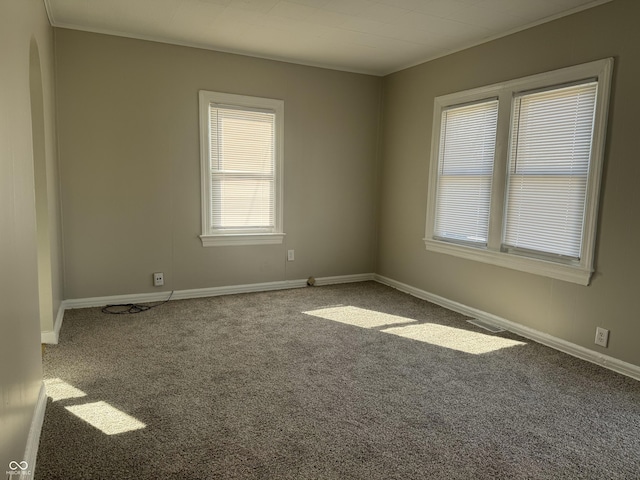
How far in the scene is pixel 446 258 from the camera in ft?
14.8

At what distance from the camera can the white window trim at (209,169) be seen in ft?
14.7

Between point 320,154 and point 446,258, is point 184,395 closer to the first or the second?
point 446,258

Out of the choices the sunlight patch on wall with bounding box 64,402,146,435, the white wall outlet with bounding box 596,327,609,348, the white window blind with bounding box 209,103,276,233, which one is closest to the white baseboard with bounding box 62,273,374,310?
the white window blind with bounding box 209,103,276,233

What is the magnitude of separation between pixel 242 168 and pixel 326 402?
2899 mm

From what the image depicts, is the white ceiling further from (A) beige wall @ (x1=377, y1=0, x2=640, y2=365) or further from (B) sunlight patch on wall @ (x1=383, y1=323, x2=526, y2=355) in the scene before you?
(B) sunlight patch on wall @ (x1=383, y1=323, x2=526, y2=355)

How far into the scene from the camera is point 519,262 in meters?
3.72

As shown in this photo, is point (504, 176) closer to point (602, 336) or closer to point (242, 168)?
point (602, 336)

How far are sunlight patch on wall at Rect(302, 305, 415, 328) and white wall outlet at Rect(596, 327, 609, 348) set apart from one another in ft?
4.75

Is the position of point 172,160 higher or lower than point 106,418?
higher

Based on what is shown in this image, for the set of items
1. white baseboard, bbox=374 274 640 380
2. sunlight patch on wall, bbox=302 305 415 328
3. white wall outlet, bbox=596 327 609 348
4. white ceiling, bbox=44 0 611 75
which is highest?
white ceiling, bbox=44 0 611 75

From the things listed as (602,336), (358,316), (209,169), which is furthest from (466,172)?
(209,169)

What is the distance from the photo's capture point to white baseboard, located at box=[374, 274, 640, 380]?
3021 millimetres

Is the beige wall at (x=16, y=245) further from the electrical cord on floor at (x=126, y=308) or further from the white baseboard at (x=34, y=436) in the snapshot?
the electrical cord on floor at (x=126, y=308)

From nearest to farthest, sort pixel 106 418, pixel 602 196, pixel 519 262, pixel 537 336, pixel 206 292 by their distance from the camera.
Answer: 1. pixel 106 418
2. pixel 602 196
3. pixel 537 336
4. pixel 519 262
5. pixel 206 292
